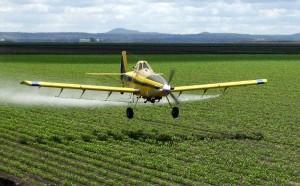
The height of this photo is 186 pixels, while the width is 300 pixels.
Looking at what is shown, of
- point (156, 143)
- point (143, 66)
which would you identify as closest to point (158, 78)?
point (143, 66)

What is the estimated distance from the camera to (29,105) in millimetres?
37094

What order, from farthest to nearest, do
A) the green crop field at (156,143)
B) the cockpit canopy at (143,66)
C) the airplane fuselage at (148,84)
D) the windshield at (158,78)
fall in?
1. the cockpit canopy at (143,66)
2. the windshield at (158,78)
3. the airplane fuselage at (148,84)
4. the green crop field at (156,143)

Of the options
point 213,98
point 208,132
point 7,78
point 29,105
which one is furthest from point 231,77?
point 208,132

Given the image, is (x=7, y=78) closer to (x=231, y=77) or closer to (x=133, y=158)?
(x=231, y=77)

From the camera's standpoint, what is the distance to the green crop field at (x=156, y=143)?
18.9 meters

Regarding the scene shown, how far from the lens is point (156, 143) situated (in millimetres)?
24344

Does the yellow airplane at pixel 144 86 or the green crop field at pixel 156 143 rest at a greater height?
the yellow airplane at pixel 144 86

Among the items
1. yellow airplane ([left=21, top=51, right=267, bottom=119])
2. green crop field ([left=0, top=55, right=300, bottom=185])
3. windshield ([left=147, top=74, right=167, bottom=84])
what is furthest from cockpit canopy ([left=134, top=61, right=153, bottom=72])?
green crop field ([left=0, top=55, right=300, bottom=185])

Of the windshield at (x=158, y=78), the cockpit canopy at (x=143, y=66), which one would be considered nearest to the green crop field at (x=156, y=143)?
the windshield at (x=158, y=78)

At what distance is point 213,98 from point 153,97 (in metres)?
17.2

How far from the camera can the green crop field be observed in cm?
1886

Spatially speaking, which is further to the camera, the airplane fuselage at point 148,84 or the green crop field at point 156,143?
the airplane fuselage at point 148,84

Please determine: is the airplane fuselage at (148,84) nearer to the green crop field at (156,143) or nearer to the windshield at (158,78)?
the windshield at (158,78)

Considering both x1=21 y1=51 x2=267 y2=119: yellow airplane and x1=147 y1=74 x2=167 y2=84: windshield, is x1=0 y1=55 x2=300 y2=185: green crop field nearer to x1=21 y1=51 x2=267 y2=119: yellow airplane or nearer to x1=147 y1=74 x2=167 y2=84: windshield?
x1=21 y1=51 x2=267 y2=119: yellow airplane
